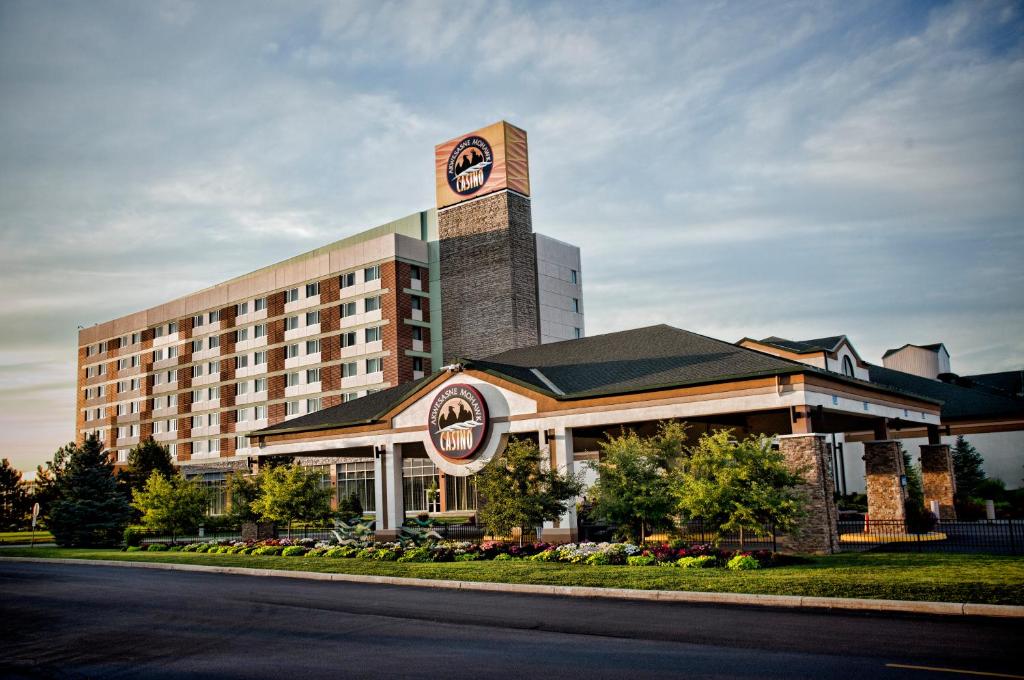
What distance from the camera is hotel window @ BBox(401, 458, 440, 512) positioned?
231 feet

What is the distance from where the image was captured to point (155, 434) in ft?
308

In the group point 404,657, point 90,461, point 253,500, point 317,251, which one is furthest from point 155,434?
point 404,657

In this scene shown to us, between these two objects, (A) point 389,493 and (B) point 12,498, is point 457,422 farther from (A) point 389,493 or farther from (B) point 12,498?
(B) point 12,498

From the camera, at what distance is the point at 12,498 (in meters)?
77.5

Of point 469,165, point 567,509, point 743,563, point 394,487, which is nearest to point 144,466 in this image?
point 469,165

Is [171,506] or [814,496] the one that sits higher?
[814,496]

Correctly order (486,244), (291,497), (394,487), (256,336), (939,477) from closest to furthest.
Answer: (394,487) → (291,497) → (939,477) → (486,244) → (256,336)

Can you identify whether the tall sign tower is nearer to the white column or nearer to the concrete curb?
the white column

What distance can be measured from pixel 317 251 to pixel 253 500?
5333cm

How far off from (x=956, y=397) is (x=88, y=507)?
55505mm

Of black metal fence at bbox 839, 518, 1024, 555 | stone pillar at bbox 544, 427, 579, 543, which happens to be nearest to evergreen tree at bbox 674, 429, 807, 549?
black metal fence at bbox 839, 518, 1024, 555

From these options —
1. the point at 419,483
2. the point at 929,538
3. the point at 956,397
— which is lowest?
the point at 929,538

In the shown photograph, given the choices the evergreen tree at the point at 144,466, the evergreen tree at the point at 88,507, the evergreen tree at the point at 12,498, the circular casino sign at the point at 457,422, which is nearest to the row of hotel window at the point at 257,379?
→ the evergreen tree at the point at 144,466

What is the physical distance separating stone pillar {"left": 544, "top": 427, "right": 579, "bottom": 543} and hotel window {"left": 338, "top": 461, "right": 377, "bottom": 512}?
42827 millimetres
